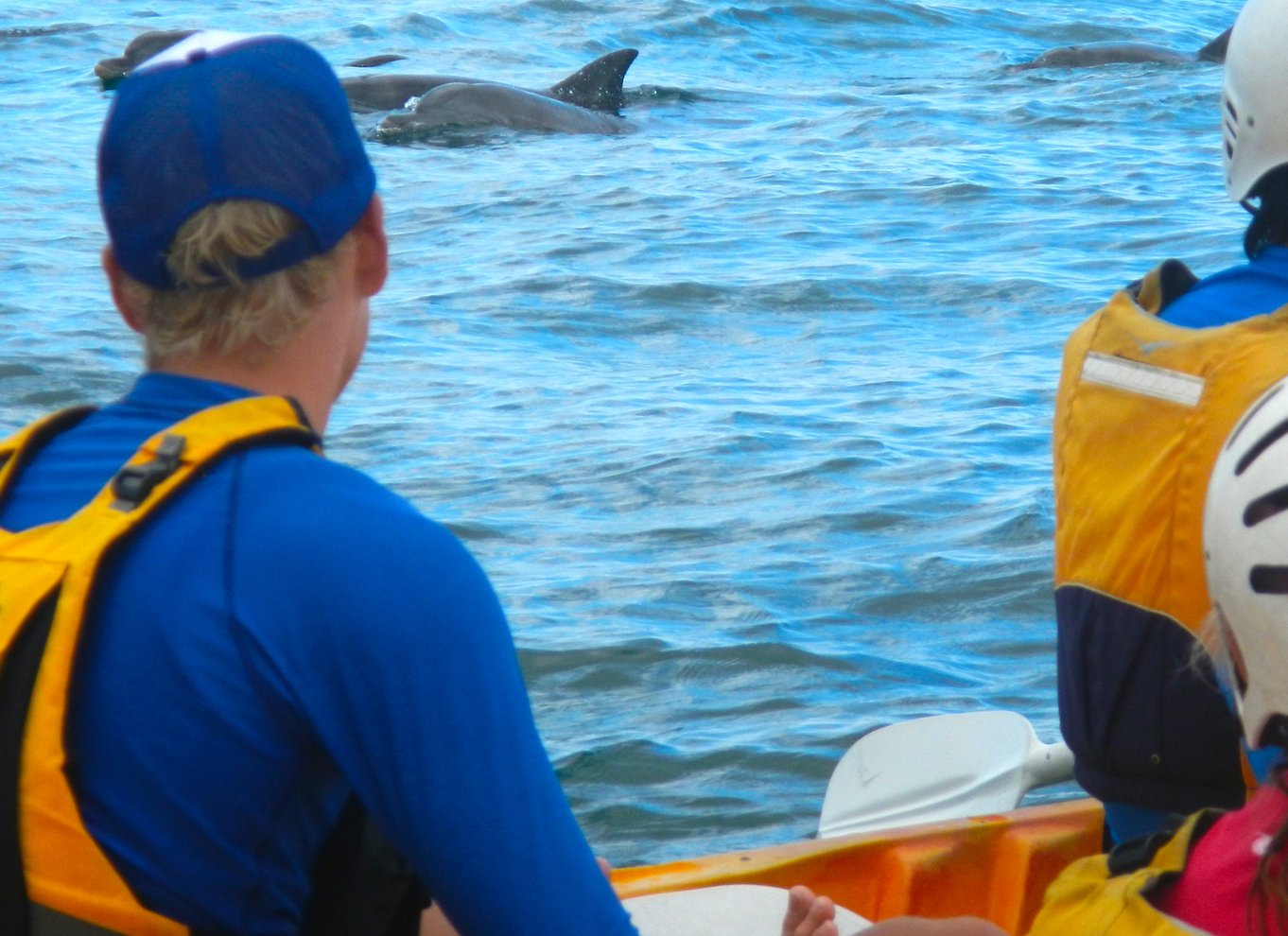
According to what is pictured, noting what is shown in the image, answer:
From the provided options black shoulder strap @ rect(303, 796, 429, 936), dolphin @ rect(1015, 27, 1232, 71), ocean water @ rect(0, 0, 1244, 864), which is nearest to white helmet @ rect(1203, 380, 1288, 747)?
black shoulder strap @ rect(303, 796, 429, 936)

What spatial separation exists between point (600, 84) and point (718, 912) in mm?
18591

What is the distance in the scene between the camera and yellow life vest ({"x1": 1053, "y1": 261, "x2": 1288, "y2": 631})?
311 cm

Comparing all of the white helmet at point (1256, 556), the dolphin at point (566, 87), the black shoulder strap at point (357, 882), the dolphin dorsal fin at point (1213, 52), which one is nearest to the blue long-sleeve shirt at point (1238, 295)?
the white helmet at point (1256, 556)

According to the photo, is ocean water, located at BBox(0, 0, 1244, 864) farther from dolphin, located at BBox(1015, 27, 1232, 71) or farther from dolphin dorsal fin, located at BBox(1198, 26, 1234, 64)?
dolphin dorsal fin, located at BBox(1198, 26, 1234, 64)

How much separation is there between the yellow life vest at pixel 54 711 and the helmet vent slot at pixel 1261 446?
4.38 ft

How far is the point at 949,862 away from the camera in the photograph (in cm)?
435

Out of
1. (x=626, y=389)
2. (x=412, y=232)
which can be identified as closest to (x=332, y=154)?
(x=626, y=389)

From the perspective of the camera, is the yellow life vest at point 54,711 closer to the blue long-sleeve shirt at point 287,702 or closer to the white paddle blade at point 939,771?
the blue long-sleeve shirt at point 287,702

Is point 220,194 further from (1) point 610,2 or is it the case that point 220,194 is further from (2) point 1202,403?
(1) point 610,2

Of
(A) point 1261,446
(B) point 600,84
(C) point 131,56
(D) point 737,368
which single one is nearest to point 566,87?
(B) point 600,84

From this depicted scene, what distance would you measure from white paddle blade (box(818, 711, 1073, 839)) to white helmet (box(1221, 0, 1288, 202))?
5.51 ft

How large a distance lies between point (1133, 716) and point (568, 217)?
13353 mm

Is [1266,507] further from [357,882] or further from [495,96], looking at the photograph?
[495,96]

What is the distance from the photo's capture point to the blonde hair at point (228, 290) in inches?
87.0
